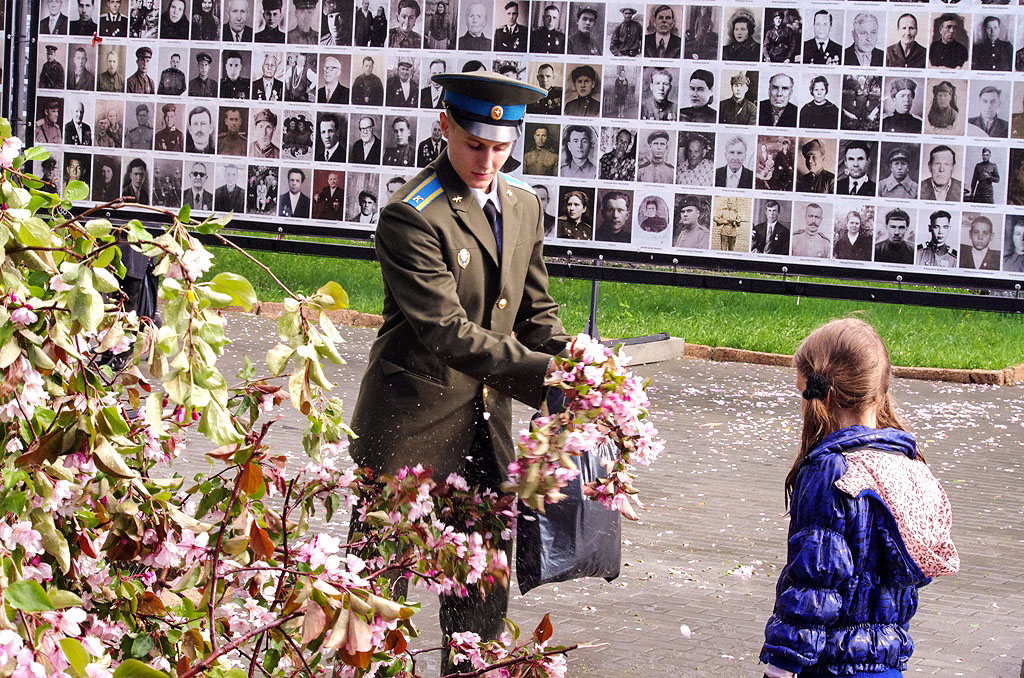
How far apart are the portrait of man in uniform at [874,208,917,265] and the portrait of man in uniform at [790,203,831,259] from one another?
0.33 m

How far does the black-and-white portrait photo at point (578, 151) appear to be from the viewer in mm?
8578

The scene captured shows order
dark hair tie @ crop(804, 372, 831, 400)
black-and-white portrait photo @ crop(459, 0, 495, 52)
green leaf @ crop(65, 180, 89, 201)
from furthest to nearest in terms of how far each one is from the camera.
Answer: black-and-white portrait photo @ crop(459, 0, 495, 52)
dark hair tie @ crop(804, 372, 831, 400)
green leaf @ crop(65, 180, 89, 201)

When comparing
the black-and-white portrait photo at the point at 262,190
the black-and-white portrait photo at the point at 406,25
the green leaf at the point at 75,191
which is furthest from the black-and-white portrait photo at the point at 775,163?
the green leaf at the point at 75,191

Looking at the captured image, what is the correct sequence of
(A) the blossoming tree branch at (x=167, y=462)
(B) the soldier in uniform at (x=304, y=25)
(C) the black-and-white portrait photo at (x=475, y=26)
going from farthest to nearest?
(B) the soldier in uniform at (x=304, y=25), (C) the black-and-white portrait photo at (x=475, y=26), (A) the blossoming tree branch at (x=167, y=462)

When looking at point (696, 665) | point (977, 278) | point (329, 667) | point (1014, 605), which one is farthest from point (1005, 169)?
point (329, 667)

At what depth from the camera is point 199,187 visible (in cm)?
912

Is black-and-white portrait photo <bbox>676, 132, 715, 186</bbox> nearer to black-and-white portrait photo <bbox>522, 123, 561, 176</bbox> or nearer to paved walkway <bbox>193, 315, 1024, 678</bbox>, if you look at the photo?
black-and-white portrait photo <bbox>522, 123, 561, 176</bbox>

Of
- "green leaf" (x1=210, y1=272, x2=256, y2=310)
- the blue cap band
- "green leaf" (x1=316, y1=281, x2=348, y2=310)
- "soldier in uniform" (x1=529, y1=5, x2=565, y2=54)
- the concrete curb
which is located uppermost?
"soldier in uniform" (x1=529, y1=5, x2=565, y2=54)

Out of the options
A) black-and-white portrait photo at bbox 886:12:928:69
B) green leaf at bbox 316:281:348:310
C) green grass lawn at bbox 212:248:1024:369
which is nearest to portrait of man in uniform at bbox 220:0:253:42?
black-and-white portrait photo at bbox 886:12:928:69

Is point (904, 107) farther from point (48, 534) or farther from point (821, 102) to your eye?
point (48, 534)

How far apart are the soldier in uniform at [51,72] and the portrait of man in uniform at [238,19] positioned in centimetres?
121

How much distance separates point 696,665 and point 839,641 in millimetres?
1964

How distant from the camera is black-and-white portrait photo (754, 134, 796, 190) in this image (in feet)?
27.3

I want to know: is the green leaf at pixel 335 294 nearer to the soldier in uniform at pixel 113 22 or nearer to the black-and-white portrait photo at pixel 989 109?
the black-and-white portrait photo at pixel 989 109
